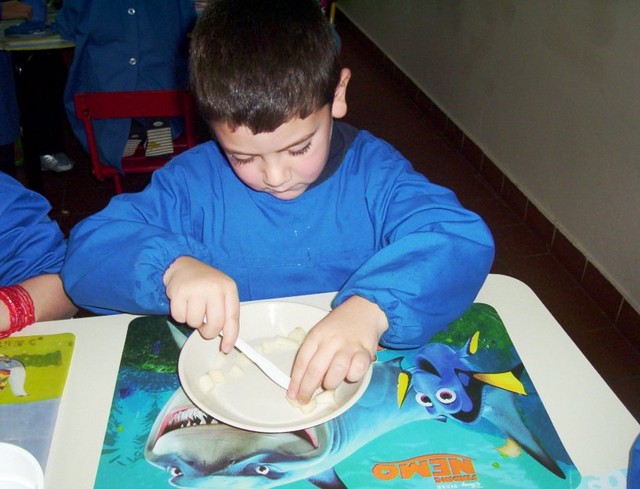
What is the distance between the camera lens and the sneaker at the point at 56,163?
108 inches

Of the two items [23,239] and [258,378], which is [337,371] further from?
[23,239]

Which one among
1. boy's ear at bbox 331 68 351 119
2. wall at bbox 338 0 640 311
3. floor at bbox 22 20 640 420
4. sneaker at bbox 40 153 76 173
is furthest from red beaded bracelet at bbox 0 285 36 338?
sneaker at bbox 40 153 76 173

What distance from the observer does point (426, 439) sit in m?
0.63

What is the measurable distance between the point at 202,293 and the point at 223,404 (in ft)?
0.43

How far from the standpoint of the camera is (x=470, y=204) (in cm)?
244

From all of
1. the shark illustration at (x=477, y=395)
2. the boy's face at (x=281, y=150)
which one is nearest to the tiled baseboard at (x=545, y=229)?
the shark illustration at (x=477, y=395)

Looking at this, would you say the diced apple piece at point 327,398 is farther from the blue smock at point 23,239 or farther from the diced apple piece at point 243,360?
the blue smock at point 23,239

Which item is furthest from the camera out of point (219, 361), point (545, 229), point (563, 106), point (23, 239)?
point (545, 229)

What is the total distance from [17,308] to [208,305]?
12.5 inches

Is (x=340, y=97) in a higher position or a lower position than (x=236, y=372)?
higher

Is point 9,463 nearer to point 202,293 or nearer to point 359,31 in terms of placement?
point 202,293

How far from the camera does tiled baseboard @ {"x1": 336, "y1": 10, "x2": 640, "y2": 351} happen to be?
180 centimetres

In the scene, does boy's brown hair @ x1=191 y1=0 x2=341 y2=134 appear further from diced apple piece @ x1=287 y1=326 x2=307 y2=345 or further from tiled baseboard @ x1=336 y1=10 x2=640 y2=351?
tiled baseboard @ x1=336 y1=10 x2=640 y2=351

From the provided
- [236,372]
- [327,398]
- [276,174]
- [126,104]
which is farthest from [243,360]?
[126,104]
